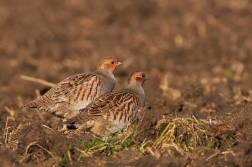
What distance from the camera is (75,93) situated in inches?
306

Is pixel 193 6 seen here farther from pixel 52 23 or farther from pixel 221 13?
pixel 52 23

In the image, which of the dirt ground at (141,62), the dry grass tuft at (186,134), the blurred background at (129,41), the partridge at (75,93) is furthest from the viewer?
the blurred background at (129,41)

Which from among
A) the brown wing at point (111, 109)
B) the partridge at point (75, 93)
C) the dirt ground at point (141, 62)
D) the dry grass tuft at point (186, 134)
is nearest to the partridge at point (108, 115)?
the brown wing at point (111, 109)

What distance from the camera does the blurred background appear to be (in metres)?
11.7

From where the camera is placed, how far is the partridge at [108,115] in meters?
6.91

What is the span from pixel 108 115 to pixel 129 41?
7.56m

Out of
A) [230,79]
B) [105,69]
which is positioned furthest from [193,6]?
[105,69]

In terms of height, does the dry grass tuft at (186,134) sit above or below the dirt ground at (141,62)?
below

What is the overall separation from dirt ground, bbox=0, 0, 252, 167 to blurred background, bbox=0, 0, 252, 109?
0.8 inches

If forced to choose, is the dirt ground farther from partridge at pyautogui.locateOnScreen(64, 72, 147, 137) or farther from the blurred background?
partridge at pyautogui.locateOnScreen(64, 72, 147, 137)

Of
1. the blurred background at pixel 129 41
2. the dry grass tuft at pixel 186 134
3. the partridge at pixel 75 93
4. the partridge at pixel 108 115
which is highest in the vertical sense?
the blurred background at pixel 129 41

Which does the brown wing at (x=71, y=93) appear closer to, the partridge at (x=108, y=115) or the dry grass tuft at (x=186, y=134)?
the partridge at (x=108, y=115)

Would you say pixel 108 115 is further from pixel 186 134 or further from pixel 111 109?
pixel 186 134

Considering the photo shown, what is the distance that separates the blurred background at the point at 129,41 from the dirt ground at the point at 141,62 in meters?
0.02
